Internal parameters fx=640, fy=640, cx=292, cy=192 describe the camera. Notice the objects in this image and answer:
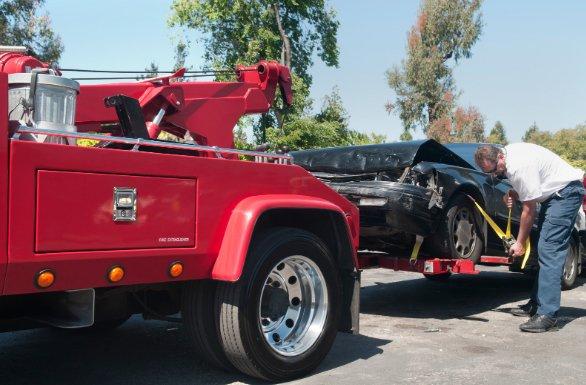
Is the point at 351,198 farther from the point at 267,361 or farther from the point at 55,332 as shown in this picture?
the point at 55,332

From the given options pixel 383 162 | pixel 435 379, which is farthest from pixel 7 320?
pixel 383 162

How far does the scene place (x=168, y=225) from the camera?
330 centimetres

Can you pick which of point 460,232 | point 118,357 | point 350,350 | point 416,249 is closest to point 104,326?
point 118,357

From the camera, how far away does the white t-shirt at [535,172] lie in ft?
18.3

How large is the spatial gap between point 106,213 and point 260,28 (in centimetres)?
2871

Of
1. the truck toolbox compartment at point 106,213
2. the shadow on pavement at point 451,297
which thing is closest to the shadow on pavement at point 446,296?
the shadow on pavement at point 451,297

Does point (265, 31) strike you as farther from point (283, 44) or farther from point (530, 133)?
point (530, 133)

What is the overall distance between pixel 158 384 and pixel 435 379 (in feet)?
5.65

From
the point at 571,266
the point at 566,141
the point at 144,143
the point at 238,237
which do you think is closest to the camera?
the point at 144,143

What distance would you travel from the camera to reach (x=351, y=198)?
5.60 m

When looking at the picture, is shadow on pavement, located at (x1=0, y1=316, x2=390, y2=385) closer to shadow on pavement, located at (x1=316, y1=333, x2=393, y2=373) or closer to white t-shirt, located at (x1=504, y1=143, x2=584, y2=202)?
shadow on pavement, located at (x1=316, y1=333, x2=393, y2=373)

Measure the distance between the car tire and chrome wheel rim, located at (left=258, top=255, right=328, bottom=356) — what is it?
194 centimetres

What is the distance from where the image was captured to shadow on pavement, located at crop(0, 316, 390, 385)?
400 centimetres

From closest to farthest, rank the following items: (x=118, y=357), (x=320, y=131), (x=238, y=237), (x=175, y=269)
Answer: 1. (x=175, y=269)
2. (x=238, y=237)
3. (x=118, y=357)
4. (x=320, y=131)
